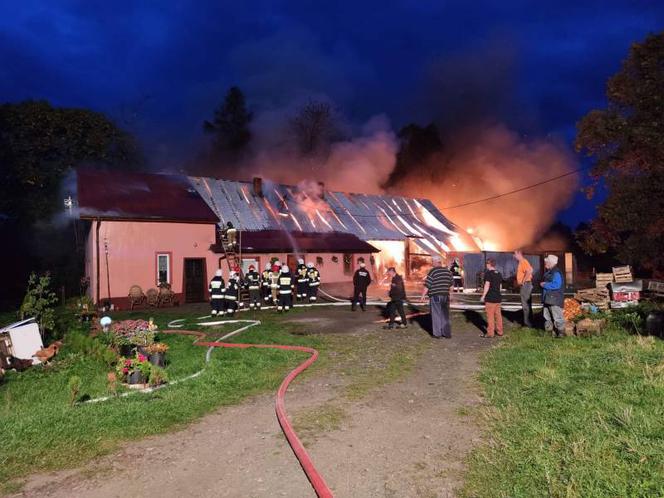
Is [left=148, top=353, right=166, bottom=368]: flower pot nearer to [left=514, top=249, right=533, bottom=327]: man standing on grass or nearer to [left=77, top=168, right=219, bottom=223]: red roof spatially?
[left=514, top=249, right=533, bottom=327]: man standing on grass

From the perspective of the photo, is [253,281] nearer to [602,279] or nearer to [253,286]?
[253,286]

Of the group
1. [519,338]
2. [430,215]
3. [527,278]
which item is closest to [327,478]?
[519,338]

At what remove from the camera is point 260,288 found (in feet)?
59.4

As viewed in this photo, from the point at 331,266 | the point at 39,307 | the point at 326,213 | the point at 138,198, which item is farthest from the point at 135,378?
the point at 326,213

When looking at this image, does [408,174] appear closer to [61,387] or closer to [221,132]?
[221,132]

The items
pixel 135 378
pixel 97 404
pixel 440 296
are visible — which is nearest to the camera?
pixel 97 404

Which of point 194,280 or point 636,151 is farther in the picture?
point 194,280

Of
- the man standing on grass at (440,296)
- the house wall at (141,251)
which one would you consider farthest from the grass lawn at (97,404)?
the house wall at (141,251)

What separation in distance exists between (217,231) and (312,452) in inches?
771

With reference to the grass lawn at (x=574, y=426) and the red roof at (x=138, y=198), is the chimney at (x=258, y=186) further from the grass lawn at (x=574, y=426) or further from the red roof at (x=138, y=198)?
the grass lawn at (x=574, y=426)

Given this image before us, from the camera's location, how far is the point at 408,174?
177 ft

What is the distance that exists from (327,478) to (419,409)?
206 cm

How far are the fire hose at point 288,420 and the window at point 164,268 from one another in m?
10.9

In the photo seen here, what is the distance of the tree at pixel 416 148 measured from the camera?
5400 centimetres
